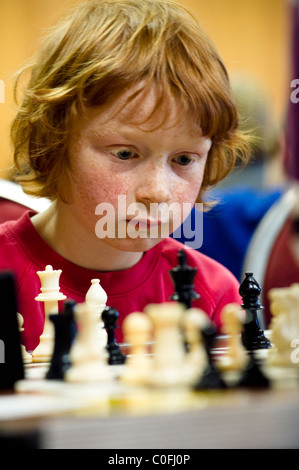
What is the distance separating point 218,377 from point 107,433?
0.45 ft

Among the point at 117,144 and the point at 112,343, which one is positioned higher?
the point at 117,144

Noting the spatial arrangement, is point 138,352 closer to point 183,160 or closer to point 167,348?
point 167,348

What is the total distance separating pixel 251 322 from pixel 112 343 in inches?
8.1

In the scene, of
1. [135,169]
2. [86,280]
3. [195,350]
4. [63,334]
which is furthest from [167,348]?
[86,280]

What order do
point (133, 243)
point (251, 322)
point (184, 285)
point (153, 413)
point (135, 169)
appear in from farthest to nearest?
point (133, 243) → point (135, 169) → point (251, 322) → point (184, 285) → point (153, 413)

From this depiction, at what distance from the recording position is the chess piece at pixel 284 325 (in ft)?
2.81

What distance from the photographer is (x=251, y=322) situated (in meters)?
1.10

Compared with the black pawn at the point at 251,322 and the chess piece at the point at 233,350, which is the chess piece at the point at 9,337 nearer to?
the chess piece at the point at 233,350

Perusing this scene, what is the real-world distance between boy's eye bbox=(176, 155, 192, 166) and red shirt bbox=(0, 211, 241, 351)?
32cm

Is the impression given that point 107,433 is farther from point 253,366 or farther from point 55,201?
point 55,201

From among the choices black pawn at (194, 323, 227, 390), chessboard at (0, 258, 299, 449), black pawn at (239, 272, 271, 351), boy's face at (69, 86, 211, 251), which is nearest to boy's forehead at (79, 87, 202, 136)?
boy's face at (69, 86, 211, 251)

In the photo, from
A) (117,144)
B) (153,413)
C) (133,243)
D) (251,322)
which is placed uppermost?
(117,144)

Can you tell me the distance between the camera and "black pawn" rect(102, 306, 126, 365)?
980 millimetres

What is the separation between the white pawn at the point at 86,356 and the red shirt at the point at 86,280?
602 millimetres
